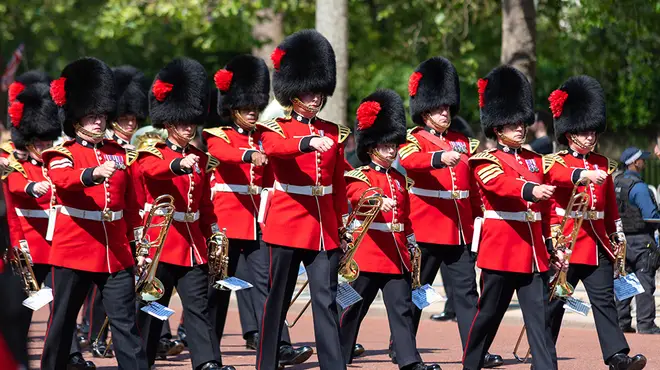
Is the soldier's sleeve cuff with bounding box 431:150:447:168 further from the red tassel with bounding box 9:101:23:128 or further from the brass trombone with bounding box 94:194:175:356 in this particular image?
the red tassel with bounding box 9:101:23:128

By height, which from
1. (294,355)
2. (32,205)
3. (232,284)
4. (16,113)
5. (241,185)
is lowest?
(294,355)

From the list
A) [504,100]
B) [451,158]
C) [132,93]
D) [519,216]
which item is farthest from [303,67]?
[132,93]

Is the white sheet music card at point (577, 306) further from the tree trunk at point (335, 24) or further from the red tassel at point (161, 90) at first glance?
the tree trunk at point (335, 24)

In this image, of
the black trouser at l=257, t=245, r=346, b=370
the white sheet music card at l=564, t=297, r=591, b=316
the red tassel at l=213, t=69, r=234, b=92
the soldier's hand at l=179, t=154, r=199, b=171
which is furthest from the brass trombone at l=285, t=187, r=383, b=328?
the red tassel at l=213, t=69, r=234, b=92

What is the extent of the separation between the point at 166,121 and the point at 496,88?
194 cm

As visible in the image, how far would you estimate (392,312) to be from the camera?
8375 mm

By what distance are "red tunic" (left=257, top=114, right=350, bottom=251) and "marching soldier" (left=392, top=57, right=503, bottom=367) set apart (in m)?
1.23

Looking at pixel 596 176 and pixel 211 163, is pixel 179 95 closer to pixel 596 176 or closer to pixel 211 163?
pixel 211 163

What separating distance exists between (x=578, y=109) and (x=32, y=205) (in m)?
3.47

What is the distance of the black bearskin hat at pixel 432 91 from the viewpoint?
30.9ft

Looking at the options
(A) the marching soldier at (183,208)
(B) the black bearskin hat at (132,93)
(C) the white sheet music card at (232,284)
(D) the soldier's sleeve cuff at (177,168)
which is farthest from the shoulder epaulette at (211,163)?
(B) the black bearskin hat at (132,93)

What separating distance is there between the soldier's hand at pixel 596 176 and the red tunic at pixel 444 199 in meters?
1.20

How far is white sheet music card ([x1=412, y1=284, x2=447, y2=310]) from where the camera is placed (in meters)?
8.64

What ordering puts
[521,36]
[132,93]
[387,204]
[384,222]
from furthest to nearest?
[521,36], [132,93], [384,222], [387,204]
